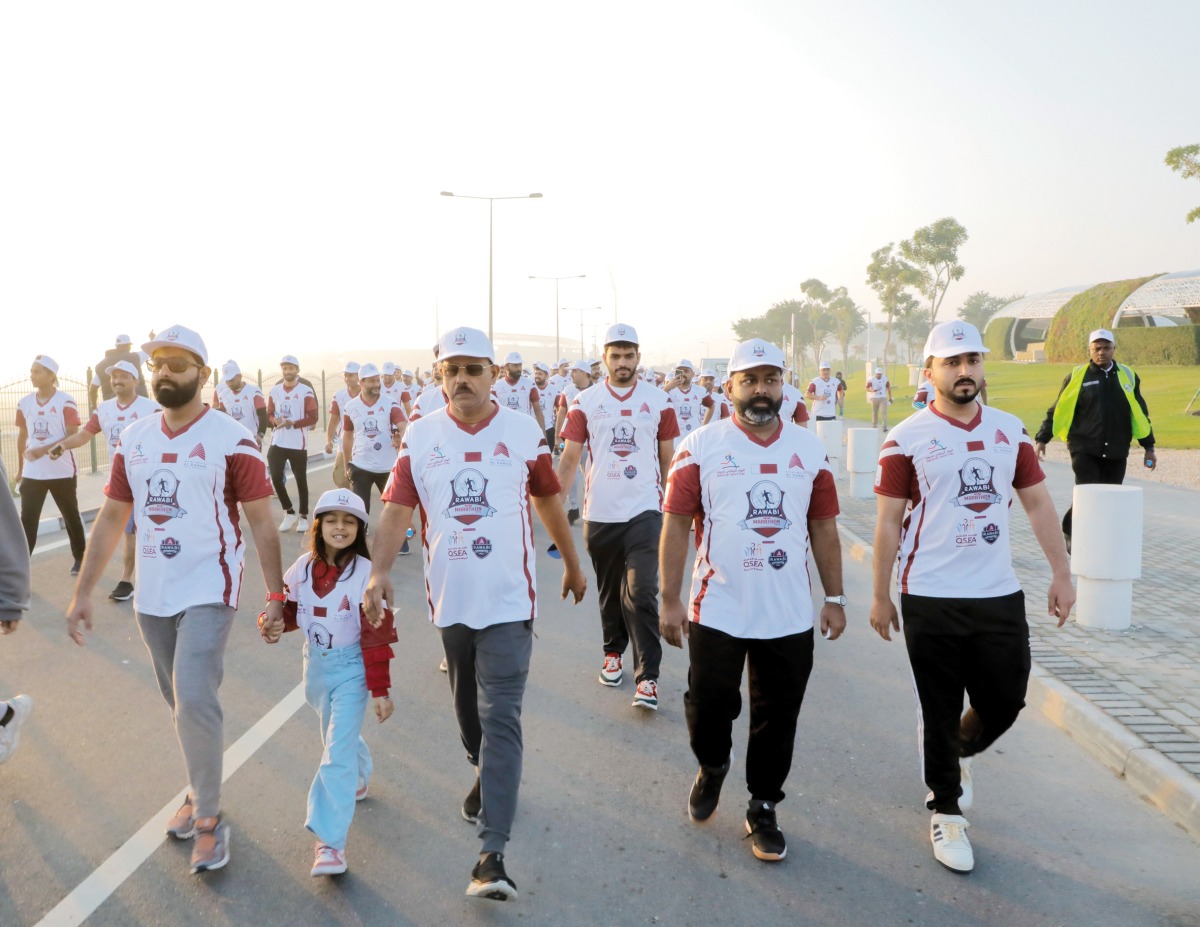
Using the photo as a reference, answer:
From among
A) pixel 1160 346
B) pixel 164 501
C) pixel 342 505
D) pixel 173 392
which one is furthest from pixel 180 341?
pixel 1160 346

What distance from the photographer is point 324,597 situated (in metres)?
4.08

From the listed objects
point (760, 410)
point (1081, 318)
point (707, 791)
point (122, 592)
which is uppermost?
point (1081, 318)

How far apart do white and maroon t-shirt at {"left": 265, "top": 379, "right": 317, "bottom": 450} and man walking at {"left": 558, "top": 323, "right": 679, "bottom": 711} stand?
6.67m

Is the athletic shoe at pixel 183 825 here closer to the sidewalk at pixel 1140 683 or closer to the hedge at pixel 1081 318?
the sidewalk at pixel 1140 683

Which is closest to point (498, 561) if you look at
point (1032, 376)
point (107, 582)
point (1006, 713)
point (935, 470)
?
point (935, 470)

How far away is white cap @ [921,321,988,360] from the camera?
407cm

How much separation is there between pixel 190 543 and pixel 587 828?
2.01m

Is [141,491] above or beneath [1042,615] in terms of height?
above

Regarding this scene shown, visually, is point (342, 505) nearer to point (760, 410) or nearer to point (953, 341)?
point (760, 410)

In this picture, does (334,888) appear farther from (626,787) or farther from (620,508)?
(620,508)

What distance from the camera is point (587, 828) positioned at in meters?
4.18

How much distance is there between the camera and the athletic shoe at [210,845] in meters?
3.73

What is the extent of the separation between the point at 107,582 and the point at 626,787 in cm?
648

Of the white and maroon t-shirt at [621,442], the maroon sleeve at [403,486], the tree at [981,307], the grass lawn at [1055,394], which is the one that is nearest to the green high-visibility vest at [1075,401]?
the white and maroon t-shirt at [621,442]
